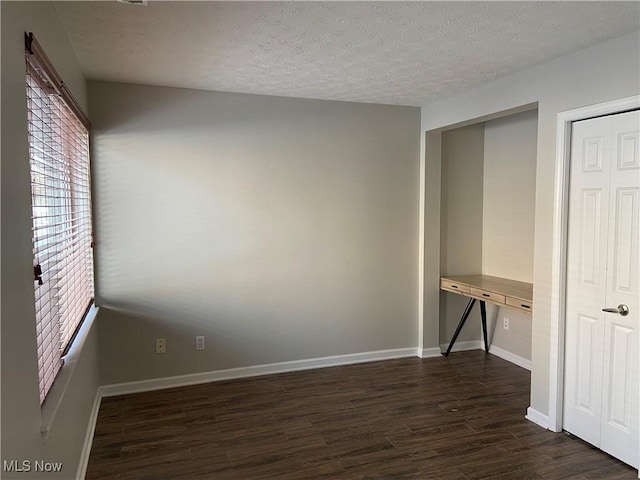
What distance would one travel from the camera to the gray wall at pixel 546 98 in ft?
8.68

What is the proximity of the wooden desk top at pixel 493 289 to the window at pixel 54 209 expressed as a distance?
10.2ft

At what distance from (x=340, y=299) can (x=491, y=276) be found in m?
1.57

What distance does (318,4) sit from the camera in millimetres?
2189

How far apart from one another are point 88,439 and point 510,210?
12.8 ft

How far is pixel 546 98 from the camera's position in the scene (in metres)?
3.12

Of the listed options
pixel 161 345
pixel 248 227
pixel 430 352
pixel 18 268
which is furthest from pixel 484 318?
pixel 18 268

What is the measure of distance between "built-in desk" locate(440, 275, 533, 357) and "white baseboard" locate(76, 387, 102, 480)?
3.13m

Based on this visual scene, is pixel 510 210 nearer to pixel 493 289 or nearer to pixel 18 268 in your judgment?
pixel 493 289

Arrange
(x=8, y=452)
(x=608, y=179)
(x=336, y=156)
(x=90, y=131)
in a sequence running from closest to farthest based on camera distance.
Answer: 1. (x=8, y=452)
2. (x=608, y=179)
3. (x=90, y=131)
4. (x=336, y=156)

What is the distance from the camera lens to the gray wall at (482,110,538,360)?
169 inches

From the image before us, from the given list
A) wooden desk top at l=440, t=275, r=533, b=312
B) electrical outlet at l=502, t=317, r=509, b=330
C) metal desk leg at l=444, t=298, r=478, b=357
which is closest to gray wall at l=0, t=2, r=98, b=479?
wooden desk top at l=440, t=275, r=533, b=312

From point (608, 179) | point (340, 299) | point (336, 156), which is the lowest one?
point (340, 299)

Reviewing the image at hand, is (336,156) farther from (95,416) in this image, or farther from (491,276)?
(95,416)

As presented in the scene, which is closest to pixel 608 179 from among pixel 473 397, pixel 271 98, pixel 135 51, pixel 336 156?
pixel 473 397
